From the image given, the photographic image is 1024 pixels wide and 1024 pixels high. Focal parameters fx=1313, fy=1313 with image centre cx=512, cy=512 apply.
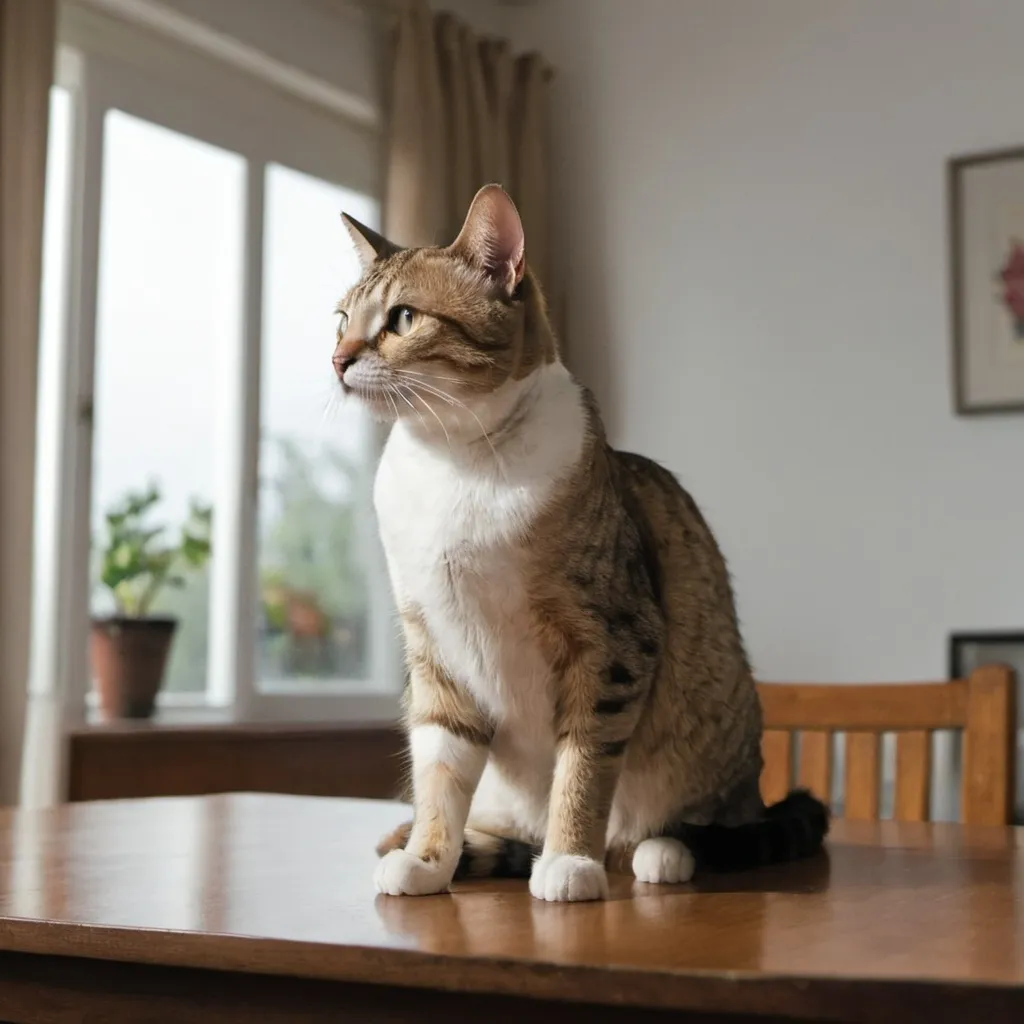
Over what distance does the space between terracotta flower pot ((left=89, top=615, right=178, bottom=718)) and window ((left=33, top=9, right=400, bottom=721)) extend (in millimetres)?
44

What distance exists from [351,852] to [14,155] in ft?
6.13

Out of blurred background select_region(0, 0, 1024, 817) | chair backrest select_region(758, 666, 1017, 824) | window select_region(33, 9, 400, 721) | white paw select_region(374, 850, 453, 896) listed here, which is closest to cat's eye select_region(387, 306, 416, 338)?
white paw select_region(374, 850, 453, 896)

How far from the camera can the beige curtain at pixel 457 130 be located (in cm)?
336

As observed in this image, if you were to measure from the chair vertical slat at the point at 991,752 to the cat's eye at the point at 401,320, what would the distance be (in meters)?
0.90

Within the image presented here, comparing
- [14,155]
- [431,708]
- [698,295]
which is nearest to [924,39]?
[698,295]

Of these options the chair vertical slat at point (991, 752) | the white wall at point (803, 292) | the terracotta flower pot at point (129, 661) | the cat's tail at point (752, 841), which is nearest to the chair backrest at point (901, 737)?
the chair vertical slat at point (991, 752)

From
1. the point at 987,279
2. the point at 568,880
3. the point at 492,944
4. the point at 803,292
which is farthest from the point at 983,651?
the point at 492,944

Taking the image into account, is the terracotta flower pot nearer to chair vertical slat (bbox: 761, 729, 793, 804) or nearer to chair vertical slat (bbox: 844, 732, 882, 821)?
chair vertical slat (bbox: 761, 729, 793, 804)

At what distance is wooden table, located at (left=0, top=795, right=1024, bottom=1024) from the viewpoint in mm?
601

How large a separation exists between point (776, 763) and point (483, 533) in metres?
0.92

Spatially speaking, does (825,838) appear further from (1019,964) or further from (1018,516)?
(1018,516)

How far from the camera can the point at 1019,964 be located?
0.64m

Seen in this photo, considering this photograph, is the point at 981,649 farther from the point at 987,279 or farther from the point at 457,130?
the point at 457,130

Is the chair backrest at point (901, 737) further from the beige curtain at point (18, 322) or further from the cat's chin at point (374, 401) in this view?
the beige curtain at point (18, 322)
